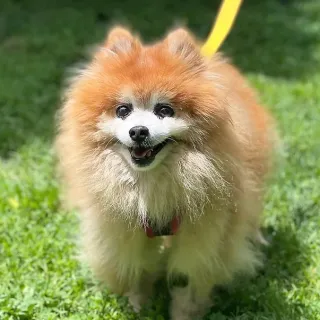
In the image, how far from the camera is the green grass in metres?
3.40

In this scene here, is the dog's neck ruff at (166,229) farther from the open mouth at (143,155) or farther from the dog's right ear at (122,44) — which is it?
the dog's right ear at (122,44)

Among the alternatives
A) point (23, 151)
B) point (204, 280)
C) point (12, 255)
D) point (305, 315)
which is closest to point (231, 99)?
point (204, 280)

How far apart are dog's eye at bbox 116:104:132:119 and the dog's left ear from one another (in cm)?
38

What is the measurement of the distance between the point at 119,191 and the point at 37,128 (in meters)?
2.94

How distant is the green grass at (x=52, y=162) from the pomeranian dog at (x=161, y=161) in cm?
31

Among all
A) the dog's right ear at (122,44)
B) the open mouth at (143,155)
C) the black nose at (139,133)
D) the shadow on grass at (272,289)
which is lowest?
the shadow on grass at (272,289)

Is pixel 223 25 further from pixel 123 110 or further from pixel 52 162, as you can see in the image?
pixel 52 162

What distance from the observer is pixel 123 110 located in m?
2.73

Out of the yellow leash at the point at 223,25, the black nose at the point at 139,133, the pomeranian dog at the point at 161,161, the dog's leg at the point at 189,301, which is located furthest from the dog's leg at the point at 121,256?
the yellow leash at the point at 223,25

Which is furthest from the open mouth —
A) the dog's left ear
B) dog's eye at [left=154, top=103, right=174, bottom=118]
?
the dog's left ear

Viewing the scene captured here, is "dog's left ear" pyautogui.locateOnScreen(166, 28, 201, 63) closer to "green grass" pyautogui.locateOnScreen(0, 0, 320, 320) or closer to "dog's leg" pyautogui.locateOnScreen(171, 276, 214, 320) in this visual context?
"dog's leg" pyautogui.locateOnScreen(171, 276, 214, 320)

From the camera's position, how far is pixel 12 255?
3789 mm

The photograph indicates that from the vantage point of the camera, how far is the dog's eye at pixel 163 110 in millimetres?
2708

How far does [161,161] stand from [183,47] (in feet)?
1.92
